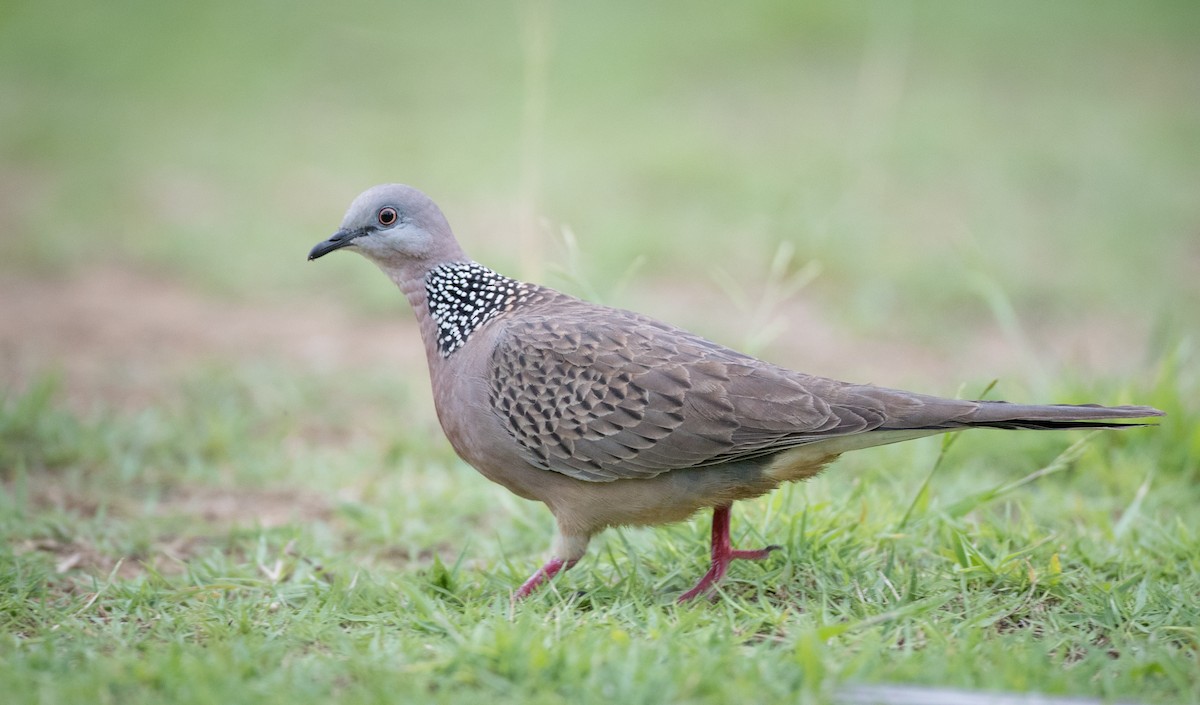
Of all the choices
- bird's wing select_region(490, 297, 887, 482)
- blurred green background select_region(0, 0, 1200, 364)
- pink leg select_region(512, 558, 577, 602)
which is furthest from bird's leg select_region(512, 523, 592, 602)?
blurred green background select_region(0, 0, 1200, 364)

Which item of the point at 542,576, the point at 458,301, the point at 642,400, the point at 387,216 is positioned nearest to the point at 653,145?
the point at 387,216

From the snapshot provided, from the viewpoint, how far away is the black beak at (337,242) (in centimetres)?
426

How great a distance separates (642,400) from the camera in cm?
377

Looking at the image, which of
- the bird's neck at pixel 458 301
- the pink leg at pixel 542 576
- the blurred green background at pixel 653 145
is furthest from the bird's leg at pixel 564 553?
the blurred green background at pixel 653 145

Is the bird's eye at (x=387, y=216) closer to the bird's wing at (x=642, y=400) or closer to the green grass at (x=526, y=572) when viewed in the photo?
the bird's wing at (x=642, y=400)

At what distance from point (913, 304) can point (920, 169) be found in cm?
260

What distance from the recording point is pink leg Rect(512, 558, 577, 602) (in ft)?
12.5

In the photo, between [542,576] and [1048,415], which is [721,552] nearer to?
[542,576]

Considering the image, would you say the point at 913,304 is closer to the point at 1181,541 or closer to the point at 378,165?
the point at 1181,541

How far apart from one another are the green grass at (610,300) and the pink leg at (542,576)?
0.05 m

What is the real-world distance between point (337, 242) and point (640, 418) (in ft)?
4.29

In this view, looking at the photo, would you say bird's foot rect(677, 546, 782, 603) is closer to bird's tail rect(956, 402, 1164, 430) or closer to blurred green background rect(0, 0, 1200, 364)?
bird's tail rect(956, 402, 1164, 430)

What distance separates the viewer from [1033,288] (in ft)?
25.5

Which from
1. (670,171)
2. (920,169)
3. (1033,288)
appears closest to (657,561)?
(1033,288)
